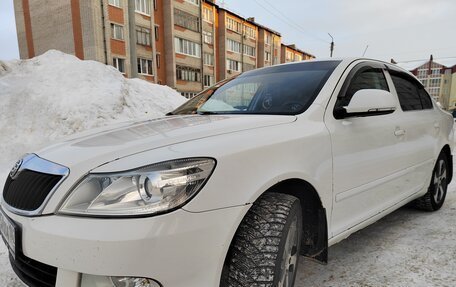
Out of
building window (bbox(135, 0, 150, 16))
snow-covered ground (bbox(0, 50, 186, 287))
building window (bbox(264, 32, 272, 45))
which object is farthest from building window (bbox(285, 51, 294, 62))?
A: snow-covered ground (bbox(0, 50, 186, 287))

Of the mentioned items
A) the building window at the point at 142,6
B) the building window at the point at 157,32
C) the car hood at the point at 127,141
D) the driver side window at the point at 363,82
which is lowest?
the car hood at the point at 127,141

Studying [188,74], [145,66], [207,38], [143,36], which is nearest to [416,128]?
[145,66]

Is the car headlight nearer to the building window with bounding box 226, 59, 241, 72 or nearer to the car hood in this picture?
the car hood

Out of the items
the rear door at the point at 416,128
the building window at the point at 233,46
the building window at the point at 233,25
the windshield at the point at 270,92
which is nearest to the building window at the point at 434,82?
the building window at the point at 233,46

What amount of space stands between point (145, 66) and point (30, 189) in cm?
2696

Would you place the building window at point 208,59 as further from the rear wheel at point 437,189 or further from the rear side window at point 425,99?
the rear wheel at point 437,189

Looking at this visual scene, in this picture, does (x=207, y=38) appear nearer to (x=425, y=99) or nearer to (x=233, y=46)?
(x=233, y=46)

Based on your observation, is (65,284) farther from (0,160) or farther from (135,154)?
(0,160)

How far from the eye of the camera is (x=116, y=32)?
24.3 m

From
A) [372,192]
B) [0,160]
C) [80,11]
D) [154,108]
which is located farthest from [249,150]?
[80,11]

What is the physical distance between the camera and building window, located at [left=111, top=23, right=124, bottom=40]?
78.9ft

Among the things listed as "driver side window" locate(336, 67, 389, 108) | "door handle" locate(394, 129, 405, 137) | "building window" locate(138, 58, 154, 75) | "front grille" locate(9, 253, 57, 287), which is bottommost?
"front grille" locate(9, 253, 57, 287)

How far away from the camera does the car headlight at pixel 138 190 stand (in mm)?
1329

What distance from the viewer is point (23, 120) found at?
7324 mm
